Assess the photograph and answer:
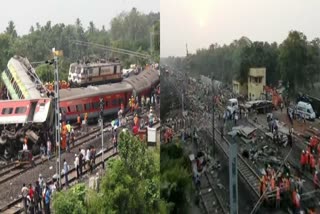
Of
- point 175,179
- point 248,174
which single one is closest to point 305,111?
point 248,174

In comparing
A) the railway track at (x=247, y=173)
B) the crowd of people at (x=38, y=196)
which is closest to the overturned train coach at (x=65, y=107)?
the crowd of people at (x=38, y=196)

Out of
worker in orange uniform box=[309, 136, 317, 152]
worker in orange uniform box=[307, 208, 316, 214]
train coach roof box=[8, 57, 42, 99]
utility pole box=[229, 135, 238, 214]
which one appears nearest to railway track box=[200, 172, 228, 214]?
utility pole box=[229, 135, 238, 214]

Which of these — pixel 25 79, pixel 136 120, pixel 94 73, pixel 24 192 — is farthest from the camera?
pixel 136 120

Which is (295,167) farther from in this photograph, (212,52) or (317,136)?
(212,52)

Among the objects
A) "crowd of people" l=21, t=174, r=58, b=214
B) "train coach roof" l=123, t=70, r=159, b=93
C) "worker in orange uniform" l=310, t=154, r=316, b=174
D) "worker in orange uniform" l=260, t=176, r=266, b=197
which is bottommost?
"crowd of people" l=21, t=174, r=58, b=214

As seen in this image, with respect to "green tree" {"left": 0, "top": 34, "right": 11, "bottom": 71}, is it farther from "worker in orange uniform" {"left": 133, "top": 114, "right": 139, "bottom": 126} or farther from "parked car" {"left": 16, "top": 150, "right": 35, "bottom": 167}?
"worker in orange uniform" {"left": 133, "top": 114, "right": 139, "bottom": 126}

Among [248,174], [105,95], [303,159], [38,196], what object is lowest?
[38,196]

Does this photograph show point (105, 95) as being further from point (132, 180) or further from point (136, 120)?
point (132, 180)
